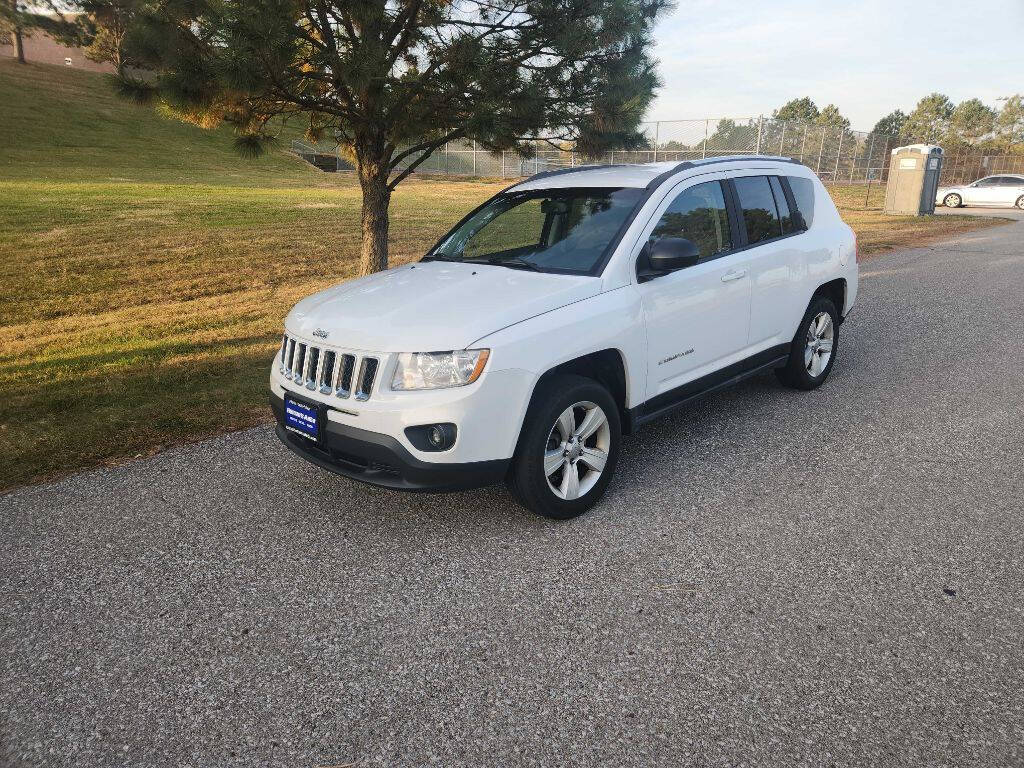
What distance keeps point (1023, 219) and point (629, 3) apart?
2234 centimetres

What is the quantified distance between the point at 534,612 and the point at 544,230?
7.96 feet

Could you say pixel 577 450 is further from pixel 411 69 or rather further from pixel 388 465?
pixel 411 69

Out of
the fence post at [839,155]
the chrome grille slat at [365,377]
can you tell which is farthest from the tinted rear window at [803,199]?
the fence post at [839,155]

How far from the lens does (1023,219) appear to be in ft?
75.7

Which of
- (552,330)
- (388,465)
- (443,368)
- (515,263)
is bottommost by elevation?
(388,465)

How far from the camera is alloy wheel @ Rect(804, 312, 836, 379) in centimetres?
576

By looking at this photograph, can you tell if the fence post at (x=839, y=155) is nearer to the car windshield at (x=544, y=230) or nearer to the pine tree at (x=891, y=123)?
the car windshield at (x=544, y=230)

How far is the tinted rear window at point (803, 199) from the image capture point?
18.1 feet

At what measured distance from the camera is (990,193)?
27656 mm

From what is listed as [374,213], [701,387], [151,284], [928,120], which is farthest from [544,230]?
[928,120]

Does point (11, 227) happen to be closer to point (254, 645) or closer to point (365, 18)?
point (365, 18)

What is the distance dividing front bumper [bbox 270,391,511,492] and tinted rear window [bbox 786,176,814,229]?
342 cm

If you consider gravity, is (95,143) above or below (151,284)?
above

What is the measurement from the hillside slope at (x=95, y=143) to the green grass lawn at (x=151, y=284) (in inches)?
16.0
